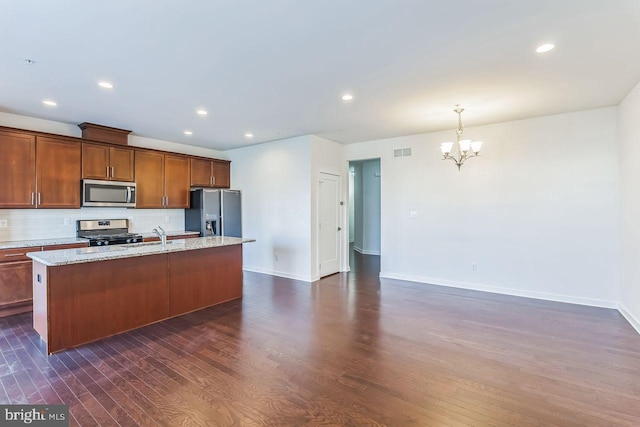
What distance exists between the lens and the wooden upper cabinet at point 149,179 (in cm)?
553

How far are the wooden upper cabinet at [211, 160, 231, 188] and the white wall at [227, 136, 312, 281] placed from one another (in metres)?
0.17

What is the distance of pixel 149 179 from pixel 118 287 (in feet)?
9.32

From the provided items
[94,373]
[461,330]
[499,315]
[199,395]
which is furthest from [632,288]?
[94,373]

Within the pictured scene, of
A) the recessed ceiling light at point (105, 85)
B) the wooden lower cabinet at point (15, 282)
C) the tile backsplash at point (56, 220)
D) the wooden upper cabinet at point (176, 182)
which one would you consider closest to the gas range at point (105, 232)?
the tile backsplash at point (56, 220)

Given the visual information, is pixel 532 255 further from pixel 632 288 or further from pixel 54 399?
pixel 54 399

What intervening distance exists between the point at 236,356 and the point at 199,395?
0.60 meters

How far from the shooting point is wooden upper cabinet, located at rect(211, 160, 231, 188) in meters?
6.77

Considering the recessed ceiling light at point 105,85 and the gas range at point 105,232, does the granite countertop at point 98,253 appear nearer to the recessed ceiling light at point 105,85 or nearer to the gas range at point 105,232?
the gas range at point 105,232

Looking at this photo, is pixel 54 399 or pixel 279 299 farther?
pixel 279 299

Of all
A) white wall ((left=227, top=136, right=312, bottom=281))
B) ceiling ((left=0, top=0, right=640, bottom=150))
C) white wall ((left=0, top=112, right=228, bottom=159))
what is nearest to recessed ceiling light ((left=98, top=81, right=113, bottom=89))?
ceiling ((left=0, top=0, right=640, bottom=150))

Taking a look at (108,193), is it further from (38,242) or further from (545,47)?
(545,47)

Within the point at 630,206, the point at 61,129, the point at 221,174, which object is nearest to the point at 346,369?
the point at 630,206

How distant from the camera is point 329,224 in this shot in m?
6.26

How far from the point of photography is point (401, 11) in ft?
6.93
